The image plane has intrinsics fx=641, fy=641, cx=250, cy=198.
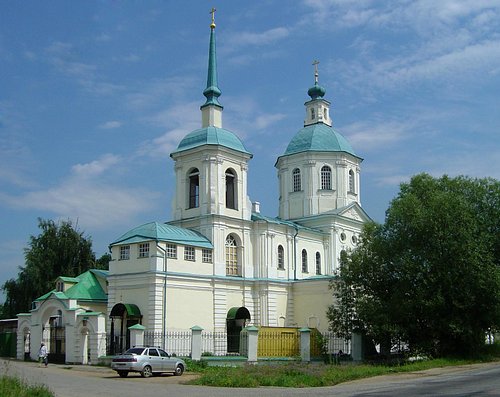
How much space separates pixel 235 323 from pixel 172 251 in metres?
6.14

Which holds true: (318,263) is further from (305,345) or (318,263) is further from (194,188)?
(305,345)

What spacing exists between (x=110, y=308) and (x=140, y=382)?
43.5ft

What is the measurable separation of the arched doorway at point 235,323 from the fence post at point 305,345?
5832 millimetres

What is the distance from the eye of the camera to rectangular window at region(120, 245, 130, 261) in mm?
35188

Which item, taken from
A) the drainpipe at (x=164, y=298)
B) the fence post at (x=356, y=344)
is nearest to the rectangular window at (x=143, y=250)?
the drainpipe at (x=164, y=298)

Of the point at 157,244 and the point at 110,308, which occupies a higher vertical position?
the point at 157,244

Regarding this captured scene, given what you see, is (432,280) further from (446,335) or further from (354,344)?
(354,344)

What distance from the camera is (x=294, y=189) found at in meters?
46.3

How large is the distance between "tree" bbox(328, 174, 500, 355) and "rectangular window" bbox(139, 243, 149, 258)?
1016cm

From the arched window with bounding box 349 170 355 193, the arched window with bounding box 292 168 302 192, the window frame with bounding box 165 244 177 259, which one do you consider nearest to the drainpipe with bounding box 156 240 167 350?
the window frame with bounding box 165 244 177 259

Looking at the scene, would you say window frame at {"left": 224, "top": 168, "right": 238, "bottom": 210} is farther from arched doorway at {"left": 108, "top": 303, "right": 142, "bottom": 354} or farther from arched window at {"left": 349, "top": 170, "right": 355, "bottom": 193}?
arched window at {"left": 349, "top": 170, "right": 355, "bottom": 193}

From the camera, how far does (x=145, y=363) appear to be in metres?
24.9

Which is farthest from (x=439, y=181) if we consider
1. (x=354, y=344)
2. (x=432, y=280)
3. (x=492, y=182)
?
(x=354, y=344)

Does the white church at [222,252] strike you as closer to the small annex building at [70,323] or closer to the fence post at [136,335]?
the small annex building at [70,323]
